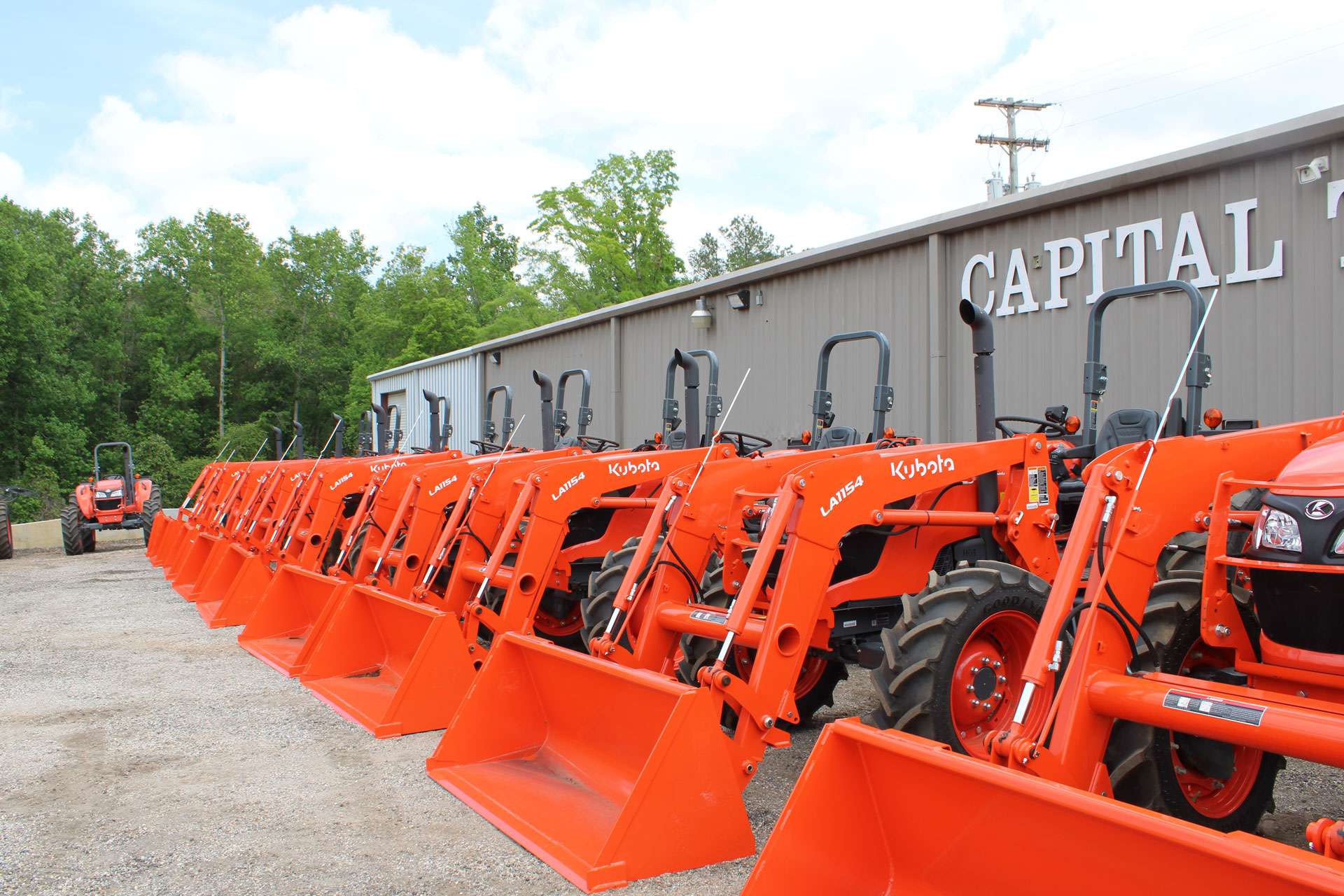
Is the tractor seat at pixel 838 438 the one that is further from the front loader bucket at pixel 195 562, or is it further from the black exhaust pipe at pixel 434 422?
the front loader bucket at pixel 195 562

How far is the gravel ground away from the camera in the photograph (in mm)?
3859

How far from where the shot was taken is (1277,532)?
327cm

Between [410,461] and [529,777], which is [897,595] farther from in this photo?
[410,461]

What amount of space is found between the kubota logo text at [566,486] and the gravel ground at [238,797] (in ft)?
5.21

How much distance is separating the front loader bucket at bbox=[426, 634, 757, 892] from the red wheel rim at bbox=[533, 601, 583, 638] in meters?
2.35

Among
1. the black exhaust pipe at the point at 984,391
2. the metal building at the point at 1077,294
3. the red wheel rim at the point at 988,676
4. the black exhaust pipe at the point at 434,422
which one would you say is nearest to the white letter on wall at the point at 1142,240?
the metal building at the point at 1077,294

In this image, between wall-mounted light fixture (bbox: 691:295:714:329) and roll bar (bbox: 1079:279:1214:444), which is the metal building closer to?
wall-mounted light fixture (bbox: 691:295:714:329)

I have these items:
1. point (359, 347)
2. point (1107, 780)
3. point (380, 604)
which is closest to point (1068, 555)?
point (1107, 780)

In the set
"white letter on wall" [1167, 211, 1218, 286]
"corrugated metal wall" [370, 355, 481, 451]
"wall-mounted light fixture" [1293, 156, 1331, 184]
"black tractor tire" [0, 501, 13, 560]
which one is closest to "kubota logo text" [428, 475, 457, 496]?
"white letter on wall" [1167, 211, 1218, 286]

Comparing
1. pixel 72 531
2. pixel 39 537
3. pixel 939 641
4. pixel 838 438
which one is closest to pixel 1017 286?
pixel 838 438

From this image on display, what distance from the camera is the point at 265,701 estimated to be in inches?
261

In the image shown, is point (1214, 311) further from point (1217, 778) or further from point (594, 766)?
point (594, 766)

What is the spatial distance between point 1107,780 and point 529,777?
2506mm

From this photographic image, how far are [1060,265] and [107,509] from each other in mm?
17832
